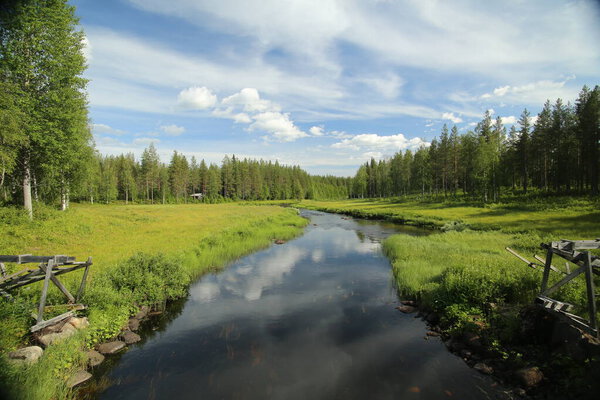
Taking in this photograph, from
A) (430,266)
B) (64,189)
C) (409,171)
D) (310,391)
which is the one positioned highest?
(409,171)

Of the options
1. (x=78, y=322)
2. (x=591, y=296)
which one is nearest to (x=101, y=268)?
(x=78, y=322)

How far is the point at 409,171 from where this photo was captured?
346 feet

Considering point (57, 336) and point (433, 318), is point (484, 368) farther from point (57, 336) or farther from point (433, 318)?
point (57, 336)

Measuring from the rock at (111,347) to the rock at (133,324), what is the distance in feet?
4.23

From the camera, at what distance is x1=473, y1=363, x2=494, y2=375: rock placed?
10059mm

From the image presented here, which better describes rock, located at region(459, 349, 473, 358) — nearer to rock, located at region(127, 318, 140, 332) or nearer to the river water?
the river water

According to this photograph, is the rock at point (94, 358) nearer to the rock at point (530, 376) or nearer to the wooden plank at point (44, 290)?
the wooden plank at point (44, 290)

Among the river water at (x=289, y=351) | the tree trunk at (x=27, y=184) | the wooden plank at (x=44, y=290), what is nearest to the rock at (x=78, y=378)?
the river water at (x=289, y=351)

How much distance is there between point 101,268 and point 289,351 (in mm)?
13070

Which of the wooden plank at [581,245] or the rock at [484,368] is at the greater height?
the wooden plank at [581,245]

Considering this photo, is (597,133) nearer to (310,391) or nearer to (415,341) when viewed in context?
(415,341)

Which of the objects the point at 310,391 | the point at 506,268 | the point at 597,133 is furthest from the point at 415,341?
the point at 597,133

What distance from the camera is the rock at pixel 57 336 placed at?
1026 centimetres

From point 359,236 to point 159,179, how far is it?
95.0 metres
